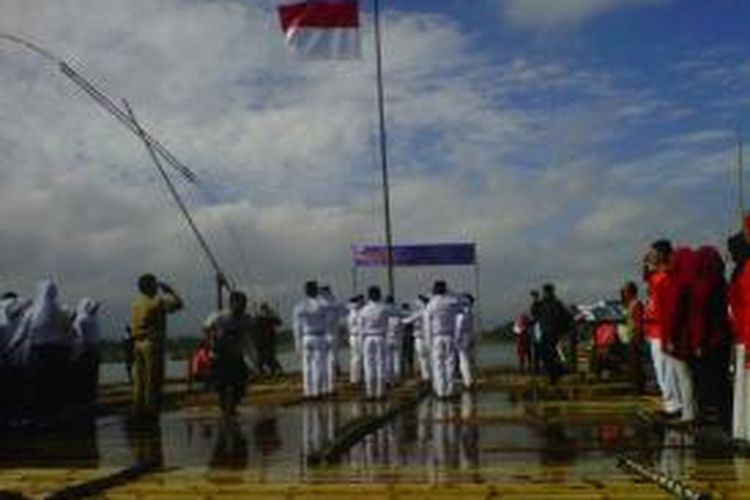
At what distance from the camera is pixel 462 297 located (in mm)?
26031

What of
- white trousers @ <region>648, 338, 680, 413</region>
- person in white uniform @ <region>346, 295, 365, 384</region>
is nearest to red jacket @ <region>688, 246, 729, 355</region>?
white trousers @ <region>648, 338, 680, 413</region>

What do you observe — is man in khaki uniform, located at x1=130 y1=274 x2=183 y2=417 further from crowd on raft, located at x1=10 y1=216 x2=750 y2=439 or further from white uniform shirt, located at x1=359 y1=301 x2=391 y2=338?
white uniform shirt, located at x1=359 y1=301 x2=391 y2=338

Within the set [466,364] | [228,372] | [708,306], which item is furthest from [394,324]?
[708,306]

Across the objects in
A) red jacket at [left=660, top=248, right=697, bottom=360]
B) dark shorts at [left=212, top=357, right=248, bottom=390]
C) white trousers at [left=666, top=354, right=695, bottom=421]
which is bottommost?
white trousers at [left=666, top=354, right=695, bottom=421]

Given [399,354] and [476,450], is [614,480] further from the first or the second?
[399,354]

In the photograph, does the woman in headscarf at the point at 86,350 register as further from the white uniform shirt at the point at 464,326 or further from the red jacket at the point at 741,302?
the red jacket at the point at 741,302

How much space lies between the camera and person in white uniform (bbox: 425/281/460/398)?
83.8 feet

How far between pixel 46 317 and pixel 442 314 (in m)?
8.23

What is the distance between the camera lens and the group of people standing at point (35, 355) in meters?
18.7

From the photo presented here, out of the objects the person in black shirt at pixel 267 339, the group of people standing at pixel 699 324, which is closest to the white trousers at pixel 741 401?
the group of people standing at pixel 699 324

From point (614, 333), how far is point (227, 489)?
20108 millimetres

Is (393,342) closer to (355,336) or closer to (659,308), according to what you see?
(355,336)

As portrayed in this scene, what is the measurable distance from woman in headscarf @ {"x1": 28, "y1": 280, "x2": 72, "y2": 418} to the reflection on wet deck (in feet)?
2.20

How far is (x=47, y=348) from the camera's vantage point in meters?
19.3
